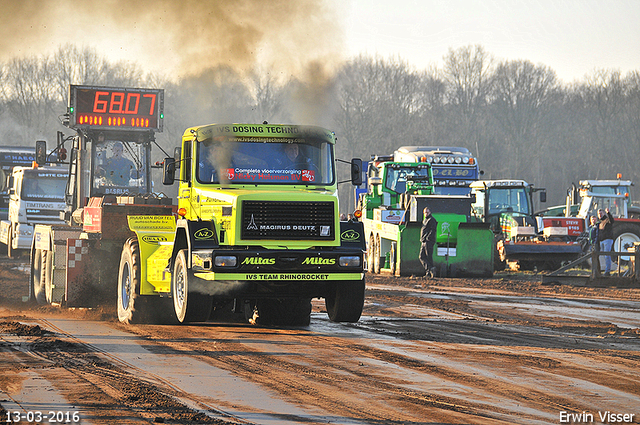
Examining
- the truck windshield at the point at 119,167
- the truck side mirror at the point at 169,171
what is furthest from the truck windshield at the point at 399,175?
the truck side mirror at the point at 169,171

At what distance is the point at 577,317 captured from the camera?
14.1m

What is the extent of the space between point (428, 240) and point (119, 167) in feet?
28.8

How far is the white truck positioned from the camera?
2803 cm

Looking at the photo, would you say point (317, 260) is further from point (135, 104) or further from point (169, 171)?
point (135, 104)

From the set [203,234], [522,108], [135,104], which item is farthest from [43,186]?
[522,108]

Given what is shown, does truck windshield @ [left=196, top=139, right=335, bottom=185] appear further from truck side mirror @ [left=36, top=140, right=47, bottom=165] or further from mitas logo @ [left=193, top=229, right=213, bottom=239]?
truck side mirror @ [left=36, top=140, right=47, bottom=165]

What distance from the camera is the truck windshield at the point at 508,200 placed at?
2758 cm

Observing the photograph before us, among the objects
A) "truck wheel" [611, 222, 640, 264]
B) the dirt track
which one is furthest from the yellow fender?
"truck wheel" [611, 222, 640, 264]

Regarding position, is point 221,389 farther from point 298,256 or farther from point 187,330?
point 187,330

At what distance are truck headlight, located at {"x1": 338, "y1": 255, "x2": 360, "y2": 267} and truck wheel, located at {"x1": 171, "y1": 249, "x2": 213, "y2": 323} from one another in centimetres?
181

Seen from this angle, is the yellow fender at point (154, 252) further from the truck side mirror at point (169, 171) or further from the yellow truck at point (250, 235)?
the truck side mirror at point (169, 171)

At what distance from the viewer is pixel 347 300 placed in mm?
11578

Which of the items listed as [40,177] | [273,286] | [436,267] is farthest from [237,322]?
[40,177]

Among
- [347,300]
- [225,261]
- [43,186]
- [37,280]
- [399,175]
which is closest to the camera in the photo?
[225,261]
